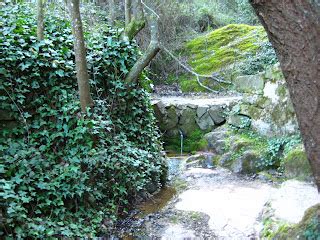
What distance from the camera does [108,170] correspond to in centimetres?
475

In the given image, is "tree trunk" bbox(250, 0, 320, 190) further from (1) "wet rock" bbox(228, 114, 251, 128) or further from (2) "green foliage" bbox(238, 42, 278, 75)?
(2) "green foliage" bbox(238, 42, 278, 75)

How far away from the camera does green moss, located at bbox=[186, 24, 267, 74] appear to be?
40.6ft

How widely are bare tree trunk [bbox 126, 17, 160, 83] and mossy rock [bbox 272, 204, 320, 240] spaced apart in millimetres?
3236

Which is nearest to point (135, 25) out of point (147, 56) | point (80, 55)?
point (147, 56)

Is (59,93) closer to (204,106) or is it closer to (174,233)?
(174,233)

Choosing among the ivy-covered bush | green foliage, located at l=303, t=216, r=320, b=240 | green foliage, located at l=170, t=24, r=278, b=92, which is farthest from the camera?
green foliage, located at l=170, t=24, r=278, b=92

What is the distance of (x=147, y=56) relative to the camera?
5406 mm

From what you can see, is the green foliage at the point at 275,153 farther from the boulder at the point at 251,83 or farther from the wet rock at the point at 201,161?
the boulder at the point at 251,83

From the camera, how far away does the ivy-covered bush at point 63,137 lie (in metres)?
3.95

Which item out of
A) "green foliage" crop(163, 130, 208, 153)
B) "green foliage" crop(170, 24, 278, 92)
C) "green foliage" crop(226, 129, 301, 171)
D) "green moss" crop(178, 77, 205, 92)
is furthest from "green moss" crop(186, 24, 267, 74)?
"green foliage" crop(226, 129, 301, 171)

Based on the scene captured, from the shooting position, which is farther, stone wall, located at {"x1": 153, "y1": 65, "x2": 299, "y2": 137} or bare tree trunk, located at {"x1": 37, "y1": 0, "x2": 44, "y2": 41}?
stone wall, located at {"x1": 153, "y1": 65, "x2": 299, "y2": 137}

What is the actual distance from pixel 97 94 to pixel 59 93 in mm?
602

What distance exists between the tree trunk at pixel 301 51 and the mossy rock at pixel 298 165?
137 inches

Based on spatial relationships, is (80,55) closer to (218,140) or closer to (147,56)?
(147,56)
